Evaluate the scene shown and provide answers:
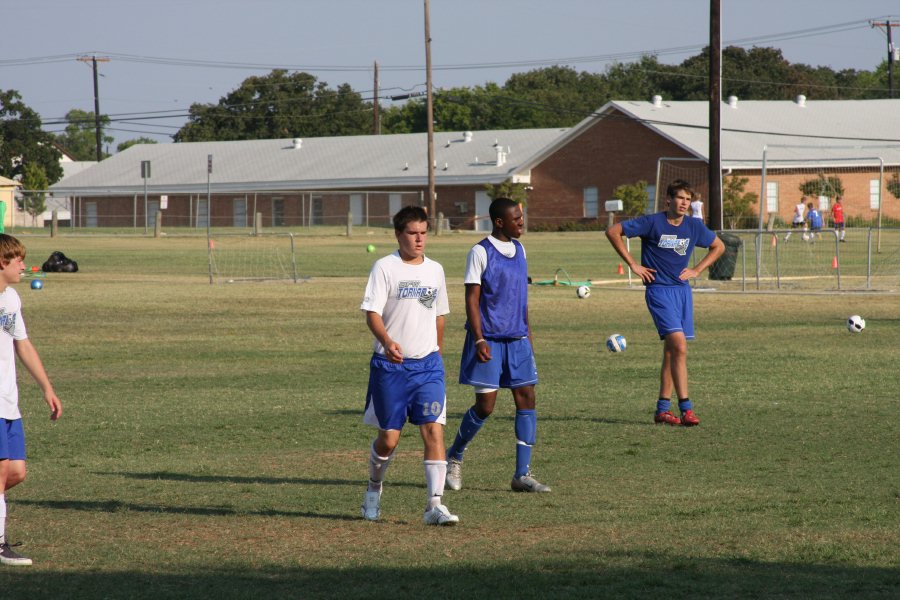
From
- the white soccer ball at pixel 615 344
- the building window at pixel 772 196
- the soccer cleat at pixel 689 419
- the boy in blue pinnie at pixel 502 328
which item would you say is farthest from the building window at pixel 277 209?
the boy in blue pinnie at pixel 502 328

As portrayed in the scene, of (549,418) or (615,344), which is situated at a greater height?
(615,344)

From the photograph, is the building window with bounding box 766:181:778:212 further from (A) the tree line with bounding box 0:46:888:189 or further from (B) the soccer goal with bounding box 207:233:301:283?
(A) the tree line with bounding box 0:46:888:189

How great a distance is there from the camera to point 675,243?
11.4 metres

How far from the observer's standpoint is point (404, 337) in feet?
24.5

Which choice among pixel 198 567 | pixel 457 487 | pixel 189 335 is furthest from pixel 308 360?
pixel 198 567

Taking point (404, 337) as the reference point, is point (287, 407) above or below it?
below

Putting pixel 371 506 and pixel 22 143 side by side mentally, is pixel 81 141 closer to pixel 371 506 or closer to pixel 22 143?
pixel 22 143

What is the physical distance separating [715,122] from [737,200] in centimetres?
2408

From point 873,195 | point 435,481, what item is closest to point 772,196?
point 873,195

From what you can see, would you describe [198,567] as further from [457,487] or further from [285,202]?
[285,202]

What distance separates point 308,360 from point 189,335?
3.78 m

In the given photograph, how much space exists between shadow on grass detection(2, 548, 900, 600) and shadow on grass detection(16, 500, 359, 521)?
1260 millimetres

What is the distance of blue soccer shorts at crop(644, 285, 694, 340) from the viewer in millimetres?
11461

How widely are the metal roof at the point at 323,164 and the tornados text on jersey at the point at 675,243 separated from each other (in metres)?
62.1
